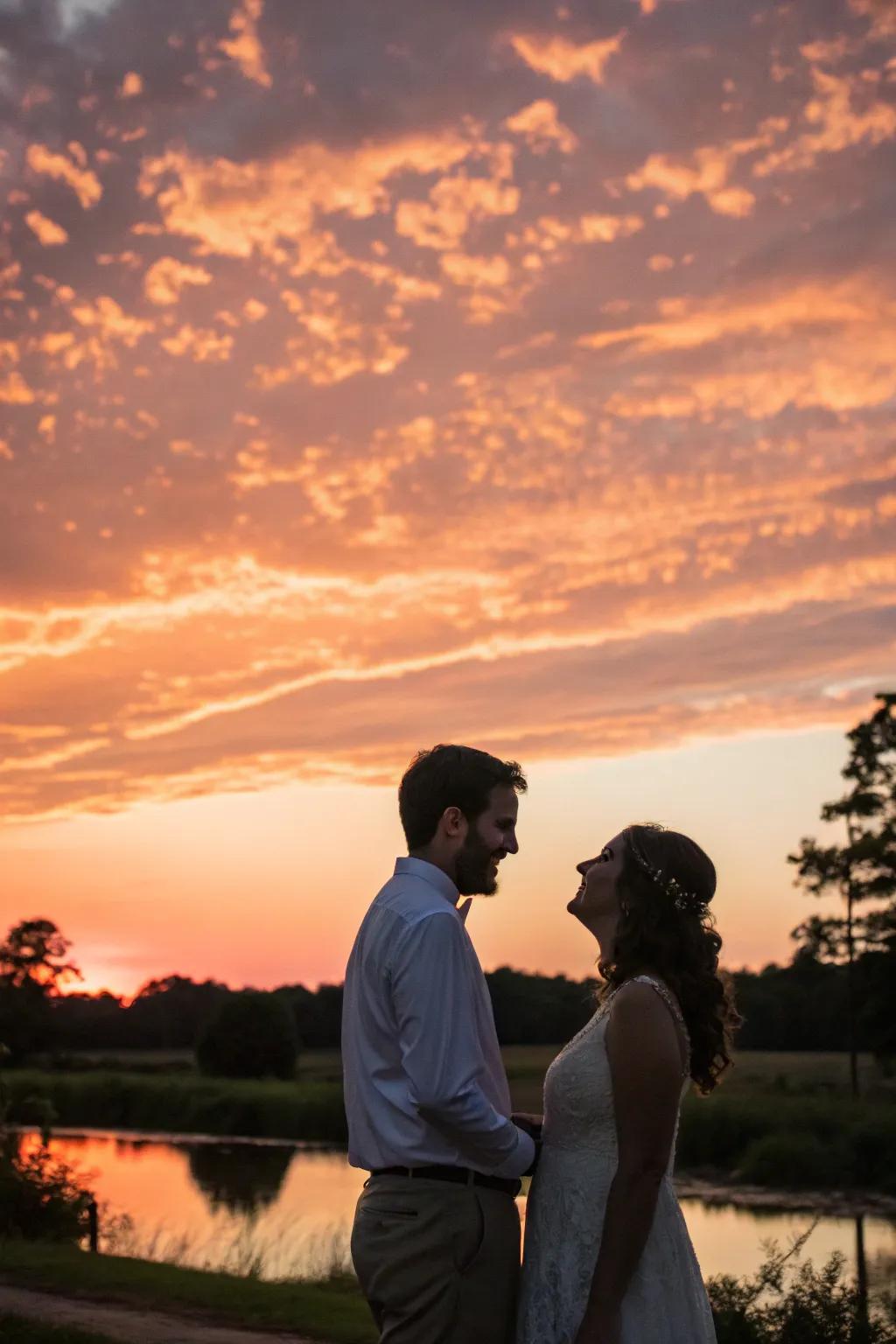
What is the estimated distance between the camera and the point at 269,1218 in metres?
25.5

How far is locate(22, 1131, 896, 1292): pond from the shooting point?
1953 cm

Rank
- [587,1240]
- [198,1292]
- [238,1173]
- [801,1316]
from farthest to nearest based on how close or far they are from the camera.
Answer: [238,1173] < [198,1292] < [801,1316] < [587,1240]

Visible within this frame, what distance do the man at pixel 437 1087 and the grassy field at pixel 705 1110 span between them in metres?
15.2

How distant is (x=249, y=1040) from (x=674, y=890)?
51123 millimetres

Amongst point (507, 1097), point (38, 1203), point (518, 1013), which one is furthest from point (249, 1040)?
point (507, 1097)

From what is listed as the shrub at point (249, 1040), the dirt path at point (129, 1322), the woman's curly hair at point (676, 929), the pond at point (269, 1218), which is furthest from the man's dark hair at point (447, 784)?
the shrub at point (249, 1040)

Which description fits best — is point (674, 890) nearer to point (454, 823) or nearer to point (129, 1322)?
point (454, 823)

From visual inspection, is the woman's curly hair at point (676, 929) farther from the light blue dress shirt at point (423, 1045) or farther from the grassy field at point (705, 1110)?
the grassy field at point (705, 1110)

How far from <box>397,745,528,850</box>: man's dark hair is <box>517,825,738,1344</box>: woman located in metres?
0.35

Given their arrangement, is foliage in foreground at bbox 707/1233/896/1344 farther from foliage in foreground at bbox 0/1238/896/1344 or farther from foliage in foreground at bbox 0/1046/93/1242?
foliage in foreground at bbox 0/1046/93/1242

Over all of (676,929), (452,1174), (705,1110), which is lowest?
(705,1110)

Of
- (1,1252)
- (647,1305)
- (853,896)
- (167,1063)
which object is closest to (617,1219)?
(647,1305)

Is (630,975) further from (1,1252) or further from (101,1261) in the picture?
(1,1252)

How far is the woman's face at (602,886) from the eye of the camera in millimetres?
3922
